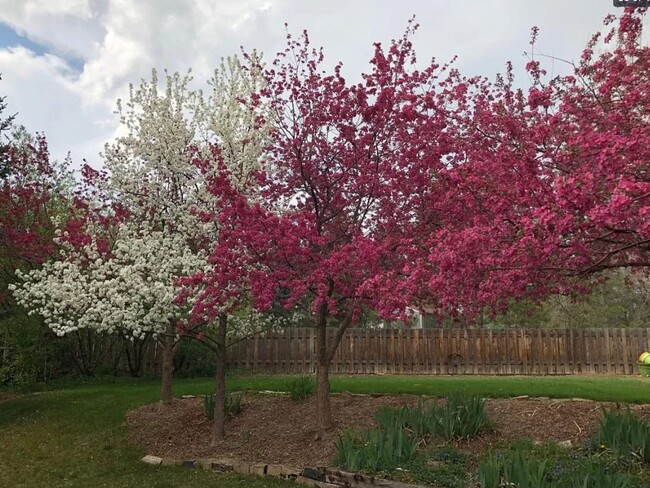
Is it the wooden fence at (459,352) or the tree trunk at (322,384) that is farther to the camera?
the wooden fence at (459,352)

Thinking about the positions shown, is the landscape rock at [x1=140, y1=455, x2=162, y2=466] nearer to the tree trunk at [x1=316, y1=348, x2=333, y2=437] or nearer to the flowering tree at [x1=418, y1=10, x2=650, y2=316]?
the tree trunk at [x1=316, y1=348, x2=333, y2=437]

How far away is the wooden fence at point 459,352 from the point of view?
1688 centimetres

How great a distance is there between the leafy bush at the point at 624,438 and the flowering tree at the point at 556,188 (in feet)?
5.00

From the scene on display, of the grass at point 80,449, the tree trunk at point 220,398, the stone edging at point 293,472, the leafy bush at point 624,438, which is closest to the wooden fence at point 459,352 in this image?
the grass at point 80,449

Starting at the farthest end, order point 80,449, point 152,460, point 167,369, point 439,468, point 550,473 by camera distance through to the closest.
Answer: point 167,369 < point 80,449 < point 152,460 < point 439,468 < point 550,473

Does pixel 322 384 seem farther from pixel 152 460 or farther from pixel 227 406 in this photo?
pixel 152 460

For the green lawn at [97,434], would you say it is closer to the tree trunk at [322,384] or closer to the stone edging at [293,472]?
the stone edging at [293,472]

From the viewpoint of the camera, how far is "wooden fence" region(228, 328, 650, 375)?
55.4 ft

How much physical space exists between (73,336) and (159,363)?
8.85 feet

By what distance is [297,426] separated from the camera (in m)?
8.48

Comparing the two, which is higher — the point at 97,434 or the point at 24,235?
the point at 24,235

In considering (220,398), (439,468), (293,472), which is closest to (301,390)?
(220,398)

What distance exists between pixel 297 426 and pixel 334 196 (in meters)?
3.58

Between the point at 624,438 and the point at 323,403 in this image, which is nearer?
the point at 624,438
